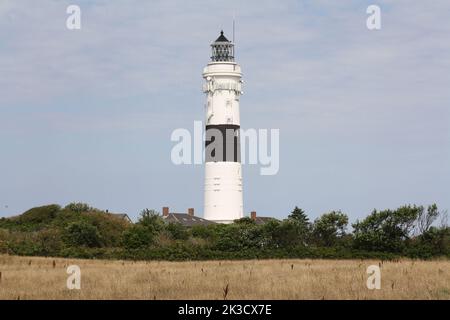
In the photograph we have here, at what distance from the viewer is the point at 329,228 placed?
65250mm

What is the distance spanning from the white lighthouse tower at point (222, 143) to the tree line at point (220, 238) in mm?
11678

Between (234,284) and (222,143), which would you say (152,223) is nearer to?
(222,143)

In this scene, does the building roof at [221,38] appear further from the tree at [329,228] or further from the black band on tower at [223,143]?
the tree at [329,228]

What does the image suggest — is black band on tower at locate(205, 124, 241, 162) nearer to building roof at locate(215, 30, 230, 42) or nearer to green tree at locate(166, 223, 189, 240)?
building roof at locate(215, 30, 230, 42)

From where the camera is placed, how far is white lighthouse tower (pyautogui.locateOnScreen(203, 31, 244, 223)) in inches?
3406

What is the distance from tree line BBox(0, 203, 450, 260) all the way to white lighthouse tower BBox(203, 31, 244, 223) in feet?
38.3

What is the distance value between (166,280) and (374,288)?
6551 mm

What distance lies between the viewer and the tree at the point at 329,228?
213 ft

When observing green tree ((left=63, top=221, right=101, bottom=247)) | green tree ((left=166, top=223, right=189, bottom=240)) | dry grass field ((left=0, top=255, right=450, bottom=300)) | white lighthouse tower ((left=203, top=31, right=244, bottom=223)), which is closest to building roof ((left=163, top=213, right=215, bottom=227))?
white lighthouse tower ((left=203, top=31, right=244, bottom=223))

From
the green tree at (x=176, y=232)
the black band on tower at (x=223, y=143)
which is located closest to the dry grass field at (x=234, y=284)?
the green tree at (x=176, y=232)

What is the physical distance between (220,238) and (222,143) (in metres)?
24.5
